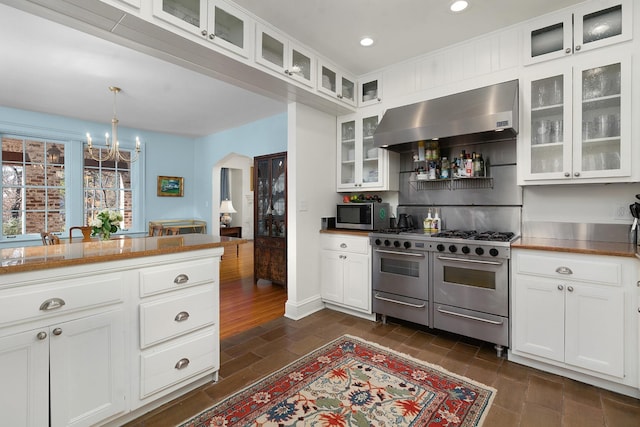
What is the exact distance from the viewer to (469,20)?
8.41ft

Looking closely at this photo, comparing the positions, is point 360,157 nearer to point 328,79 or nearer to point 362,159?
point 362,159

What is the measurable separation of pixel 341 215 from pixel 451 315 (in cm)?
159

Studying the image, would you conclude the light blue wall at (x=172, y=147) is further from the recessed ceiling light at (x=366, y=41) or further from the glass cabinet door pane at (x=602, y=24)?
the glass cabinet door pane at (x=602, y=24)

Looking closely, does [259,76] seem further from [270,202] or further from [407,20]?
[270,202]

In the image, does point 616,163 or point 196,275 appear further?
point 616,163

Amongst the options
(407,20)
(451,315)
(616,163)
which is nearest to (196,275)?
(451,315)

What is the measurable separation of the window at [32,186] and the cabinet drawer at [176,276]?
516 cm

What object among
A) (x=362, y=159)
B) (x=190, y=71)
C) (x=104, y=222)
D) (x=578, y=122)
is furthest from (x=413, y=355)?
(x=190, y=71)

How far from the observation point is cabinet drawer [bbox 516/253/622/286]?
6.57ft

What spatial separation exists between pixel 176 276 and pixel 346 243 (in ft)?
6.38

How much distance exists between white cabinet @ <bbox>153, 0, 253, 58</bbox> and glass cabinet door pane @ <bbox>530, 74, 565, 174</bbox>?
2.46m

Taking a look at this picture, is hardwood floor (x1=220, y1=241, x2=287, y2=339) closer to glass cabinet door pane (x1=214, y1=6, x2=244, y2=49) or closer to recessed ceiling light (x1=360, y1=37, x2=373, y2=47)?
glass cabinet door pane (x1=214, y1=6, x2=244, y2=49)

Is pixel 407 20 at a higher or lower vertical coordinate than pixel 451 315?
higher

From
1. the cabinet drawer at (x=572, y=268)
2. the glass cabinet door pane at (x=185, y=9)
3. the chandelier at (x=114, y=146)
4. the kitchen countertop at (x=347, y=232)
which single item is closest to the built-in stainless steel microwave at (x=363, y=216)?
the kitchen countertop at (x=347, y=232)
